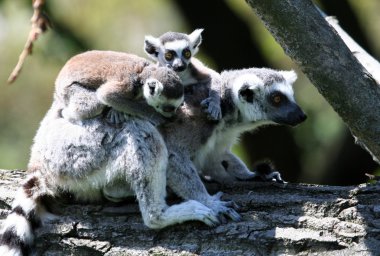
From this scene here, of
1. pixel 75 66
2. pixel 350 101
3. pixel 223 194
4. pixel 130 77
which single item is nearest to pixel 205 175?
pixel 223 194

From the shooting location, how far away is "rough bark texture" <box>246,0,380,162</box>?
4.45 m

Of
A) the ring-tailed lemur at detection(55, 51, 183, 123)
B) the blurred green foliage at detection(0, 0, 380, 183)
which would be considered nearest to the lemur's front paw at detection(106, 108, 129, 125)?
the ring-tailed lemur at detection(55, 51, 183, 123)

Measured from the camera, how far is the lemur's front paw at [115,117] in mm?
5441

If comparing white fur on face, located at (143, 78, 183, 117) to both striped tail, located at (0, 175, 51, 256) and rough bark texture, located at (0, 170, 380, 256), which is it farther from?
striped tail, located at (0, 175, 51, 256)

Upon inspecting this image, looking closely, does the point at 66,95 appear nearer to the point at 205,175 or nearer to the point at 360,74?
the point at 205,175

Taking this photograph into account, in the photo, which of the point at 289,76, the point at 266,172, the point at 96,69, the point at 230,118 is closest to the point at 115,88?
the point at 96,69

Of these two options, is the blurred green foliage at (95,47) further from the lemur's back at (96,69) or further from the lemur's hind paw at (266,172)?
the lemur's back at (96,69)

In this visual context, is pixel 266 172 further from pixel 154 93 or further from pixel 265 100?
pixel 154 93

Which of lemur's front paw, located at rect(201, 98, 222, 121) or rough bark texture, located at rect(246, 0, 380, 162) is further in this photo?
lemur's front paw, located at rect(201, 98, 222, 121)

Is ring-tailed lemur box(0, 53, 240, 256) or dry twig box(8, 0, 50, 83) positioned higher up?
dry twig box(8, 0, 50, 83)

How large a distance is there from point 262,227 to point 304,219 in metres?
0.30

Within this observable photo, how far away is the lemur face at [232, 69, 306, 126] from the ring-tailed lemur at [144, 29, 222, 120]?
22cm

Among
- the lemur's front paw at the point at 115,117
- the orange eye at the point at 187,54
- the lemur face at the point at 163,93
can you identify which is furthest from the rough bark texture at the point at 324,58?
the orange eye at the point at 187,54

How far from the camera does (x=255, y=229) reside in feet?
16.2
